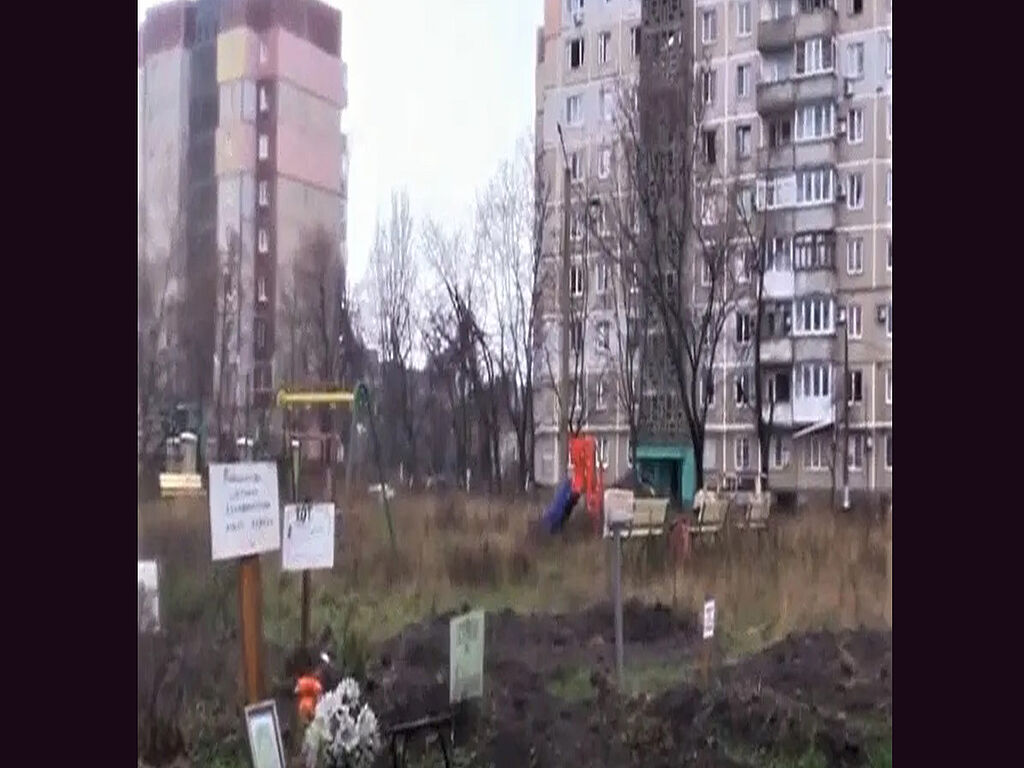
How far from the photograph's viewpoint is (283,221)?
11.8ft

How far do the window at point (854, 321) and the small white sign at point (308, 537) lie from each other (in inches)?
49.1

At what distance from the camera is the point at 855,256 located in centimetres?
373

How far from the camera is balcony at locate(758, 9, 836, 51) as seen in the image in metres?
3.75

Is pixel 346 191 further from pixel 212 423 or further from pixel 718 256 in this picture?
pixel 718 256

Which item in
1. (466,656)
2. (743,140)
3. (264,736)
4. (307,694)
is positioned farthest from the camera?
(743,140)

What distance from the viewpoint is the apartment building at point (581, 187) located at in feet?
12.5

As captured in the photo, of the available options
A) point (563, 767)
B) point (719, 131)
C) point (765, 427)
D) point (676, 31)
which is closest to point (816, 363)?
point (765, 427)

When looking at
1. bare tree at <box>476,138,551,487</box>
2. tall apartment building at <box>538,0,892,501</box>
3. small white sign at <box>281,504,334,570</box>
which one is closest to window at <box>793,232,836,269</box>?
tall apartment building at <box>538,0,892,501</box>

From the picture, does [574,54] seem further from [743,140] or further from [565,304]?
[565,304]

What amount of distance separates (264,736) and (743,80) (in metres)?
1.85

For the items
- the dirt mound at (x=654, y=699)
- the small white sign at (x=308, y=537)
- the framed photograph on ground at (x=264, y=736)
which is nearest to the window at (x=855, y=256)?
the dirt mound at (x=654, y=699)

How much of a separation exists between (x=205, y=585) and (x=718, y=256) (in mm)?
1415

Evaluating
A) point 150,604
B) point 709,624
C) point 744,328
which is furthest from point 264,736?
point 744,328

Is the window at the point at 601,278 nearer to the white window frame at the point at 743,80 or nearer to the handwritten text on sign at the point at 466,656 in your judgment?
the white window frame at the point at 743,80
